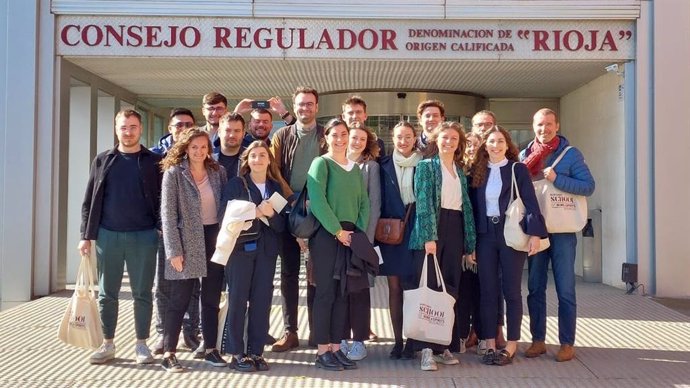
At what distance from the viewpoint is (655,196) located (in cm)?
883

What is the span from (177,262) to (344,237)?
1.16 m

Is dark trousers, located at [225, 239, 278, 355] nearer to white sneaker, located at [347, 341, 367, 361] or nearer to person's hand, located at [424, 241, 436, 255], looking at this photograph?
white sneaker, located at [347, 341, 367, 361]

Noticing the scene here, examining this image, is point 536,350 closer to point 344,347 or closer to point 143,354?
point 344,347

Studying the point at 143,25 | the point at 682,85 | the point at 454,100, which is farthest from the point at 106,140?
the point at 682,85

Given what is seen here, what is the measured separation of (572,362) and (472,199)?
1427 millimetres

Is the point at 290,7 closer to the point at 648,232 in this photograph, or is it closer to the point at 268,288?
the point at 268,288

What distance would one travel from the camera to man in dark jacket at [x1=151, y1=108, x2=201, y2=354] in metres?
5.70

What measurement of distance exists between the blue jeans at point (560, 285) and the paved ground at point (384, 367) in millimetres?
232

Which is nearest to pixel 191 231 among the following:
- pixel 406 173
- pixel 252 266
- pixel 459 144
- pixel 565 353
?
pixel 252 266

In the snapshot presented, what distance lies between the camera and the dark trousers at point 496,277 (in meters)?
5.44

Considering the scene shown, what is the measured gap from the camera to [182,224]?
5.25m

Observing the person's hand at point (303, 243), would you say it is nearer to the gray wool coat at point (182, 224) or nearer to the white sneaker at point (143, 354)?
the gray wool coat at point (182, 224)

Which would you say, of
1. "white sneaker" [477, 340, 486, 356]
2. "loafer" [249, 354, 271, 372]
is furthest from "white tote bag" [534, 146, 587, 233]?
"loafer" [249, 354, 271, 372]

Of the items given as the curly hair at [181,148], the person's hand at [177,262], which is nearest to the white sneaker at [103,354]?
the person's hand at [177,262]
